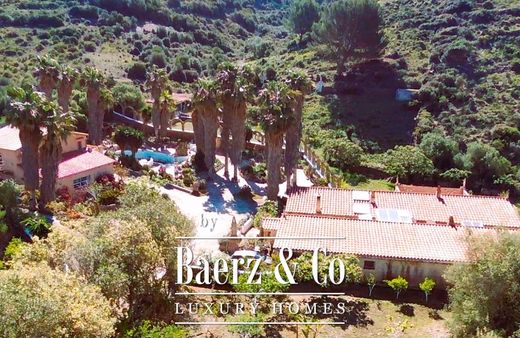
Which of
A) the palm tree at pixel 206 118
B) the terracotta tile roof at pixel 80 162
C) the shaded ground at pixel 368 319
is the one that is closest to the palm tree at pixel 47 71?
the terracotta tile roof at pixel 80 162

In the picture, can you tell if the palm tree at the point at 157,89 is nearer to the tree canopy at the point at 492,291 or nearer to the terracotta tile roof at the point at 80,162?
the terracotta tile roof at the point at 80,162

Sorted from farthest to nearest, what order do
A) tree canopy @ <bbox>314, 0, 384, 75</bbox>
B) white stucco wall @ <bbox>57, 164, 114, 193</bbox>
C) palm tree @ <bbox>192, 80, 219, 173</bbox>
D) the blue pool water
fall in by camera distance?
1. tree canopy @ <bbox>314, 0, 384, 75</bbox>
2. the blue pool water
3. palm tree @ <bbox>192, 80, 219, 173</bbox>
4. white stucco wall @ <bbox>57, 164, 114, 193</bbox>

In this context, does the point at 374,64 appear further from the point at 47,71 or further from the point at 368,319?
the point at 368,319

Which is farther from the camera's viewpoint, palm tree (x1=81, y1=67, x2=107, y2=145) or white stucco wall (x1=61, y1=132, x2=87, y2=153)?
palm tree (x1=81, y1=67, x2=107, y2=145)

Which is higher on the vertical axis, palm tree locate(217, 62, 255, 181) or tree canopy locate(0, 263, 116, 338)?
palm tree locate(217, 62, 255, 181)

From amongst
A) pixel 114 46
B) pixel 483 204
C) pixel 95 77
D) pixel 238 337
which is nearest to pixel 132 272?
pixel 238 337

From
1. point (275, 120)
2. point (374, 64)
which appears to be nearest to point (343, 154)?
point (275, 120)

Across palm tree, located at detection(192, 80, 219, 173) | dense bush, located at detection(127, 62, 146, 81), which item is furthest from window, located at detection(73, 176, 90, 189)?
dense bush, located at detection(127, 62, 146, 81)

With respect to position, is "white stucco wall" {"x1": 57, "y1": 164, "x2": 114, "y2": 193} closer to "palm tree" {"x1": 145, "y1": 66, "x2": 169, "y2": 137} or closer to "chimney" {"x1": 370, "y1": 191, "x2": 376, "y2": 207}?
"palm tree" {"x1": 145, "y1": 66, "x2": 169, "y2": 137}
